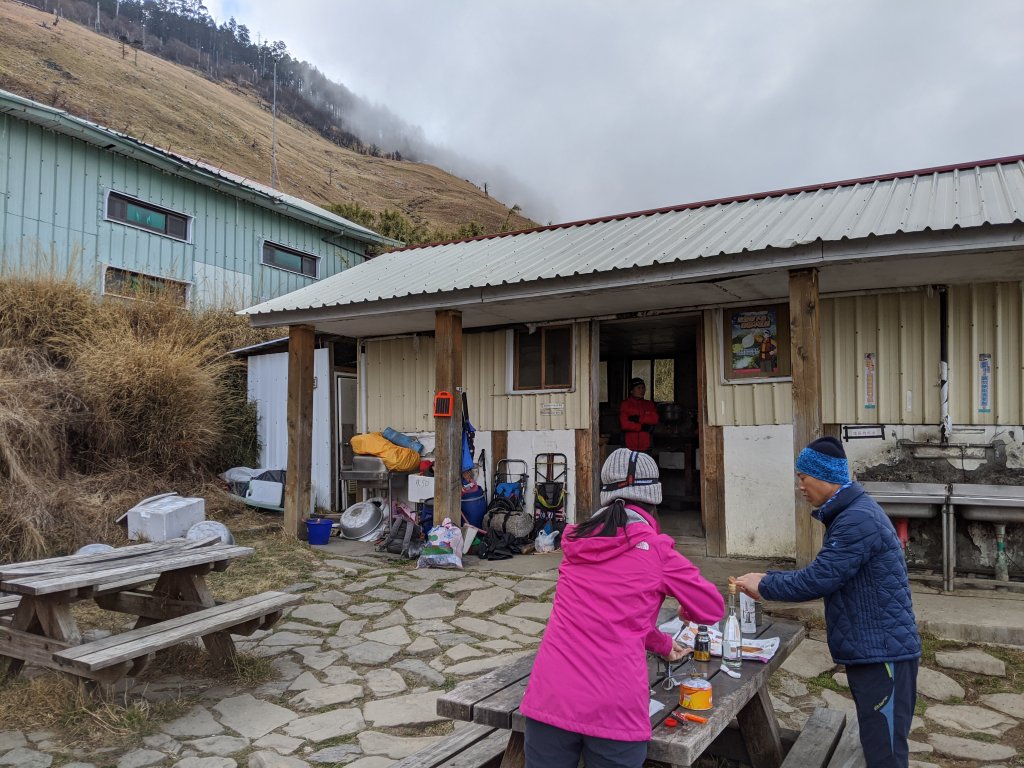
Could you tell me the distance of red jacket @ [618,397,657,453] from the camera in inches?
382

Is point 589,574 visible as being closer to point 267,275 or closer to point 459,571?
point 459,571

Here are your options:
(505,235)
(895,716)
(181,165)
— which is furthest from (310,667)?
(181,165)

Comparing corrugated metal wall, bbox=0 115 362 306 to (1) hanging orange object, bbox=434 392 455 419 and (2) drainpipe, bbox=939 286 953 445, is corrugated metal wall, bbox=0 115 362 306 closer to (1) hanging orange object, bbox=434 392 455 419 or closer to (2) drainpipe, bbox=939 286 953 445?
(1) hanging orange object, bbox=434 392 455 419

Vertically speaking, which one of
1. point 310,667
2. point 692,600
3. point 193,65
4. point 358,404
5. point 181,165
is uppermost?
point 193,65

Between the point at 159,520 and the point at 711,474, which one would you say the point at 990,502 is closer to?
the point at 711,474

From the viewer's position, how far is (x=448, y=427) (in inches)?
307

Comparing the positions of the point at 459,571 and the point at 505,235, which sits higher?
the point at 505,235

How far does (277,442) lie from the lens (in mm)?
11609

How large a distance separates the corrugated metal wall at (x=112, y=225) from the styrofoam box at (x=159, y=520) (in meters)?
4.69

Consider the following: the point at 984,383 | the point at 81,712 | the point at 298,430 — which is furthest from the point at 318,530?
the point at 984,383

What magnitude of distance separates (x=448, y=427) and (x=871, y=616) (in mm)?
5636

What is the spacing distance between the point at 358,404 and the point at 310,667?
604 cm

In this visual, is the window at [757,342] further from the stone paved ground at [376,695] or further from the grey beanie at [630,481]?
the grey beanie at [630,481]

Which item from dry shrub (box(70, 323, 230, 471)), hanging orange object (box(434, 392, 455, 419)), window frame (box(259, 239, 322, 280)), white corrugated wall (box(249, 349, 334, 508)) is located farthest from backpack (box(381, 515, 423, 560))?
window frame (box(259, 239, 322, 280))
